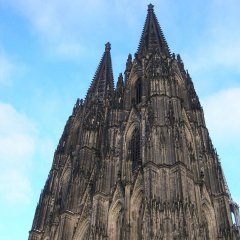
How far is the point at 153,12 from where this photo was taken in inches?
1805

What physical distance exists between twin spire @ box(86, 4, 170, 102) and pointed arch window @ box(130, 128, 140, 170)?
945cm

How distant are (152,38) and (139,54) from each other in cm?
294

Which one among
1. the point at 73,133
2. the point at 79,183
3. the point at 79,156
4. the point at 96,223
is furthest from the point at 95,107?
the point at 96,223

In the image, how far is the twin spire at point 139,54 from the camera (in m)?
38.8

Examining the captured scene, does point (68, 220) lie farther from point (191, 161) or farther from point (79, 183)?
point (191, 161)

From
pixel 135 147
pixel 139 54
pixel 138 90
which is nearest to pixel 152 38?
pixel 139 54

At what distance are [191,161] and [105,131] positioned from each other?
30.2 feet

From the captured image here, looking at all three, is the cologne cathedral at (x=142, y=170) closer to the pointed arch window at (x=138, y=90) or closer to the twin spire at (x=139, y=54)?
the pointed arch window at (x=138, y=90)

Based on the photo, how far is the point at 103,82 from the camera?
44.1 m

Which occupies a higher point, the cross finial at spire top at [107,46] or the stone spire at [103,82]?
the cross finial at spire top at [107,46]

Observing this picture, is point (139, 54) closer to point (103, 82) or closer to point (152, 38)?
point (152, 38)

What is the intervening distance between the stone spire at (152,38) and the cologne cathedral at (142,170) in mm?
189

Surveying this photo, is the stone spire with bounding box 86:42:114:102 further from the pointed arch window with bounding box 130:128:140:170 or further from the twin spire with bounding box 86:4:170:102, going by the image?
the pointed arch window with bounding box 130:128:140:170

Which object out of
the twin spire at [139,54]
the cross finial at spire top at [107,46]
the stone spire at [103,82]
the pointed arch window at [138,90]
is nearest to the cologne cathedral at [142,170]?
the pointed arch window at [138,90]
